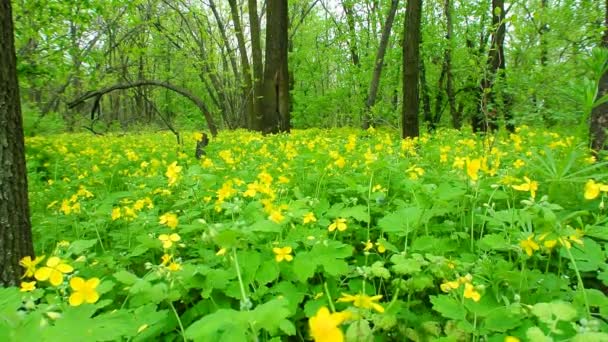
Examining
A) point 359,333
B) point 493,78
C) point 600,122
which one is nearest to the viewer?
point 359,333

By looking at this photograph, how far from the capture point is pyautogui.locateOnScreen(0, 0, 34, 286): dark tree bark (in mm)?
1943

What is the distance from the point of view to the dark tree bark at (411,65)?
6852 millimetres

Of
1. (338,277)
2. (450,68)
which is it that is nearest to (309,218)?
(338,277)

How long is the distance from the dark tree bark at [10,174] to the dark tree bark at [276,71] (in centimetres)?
795

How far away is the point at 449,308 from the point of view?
1.23m

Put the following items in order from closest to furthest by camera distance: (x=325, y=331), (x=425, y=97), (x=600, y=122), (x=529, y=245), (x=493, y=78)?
(x=325, y=331), (x=529, y=245), (x=600, y=122), (x=493, y=78), (x=425, y=97)

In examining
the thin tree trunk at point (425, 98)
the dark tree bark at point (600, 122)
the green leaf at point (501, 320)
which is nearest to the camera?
the green leaf at point (501, 320)

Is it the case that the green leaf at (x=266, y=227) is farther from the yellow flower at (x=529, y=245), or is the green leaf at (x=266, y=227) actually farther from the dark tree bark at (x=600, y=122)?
the dark tree bark at (x=600, y=122)

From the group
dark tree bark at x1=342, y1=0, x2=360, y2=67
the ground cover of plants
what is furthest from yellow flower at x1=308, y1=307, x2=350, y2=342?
dark tree bark at x1=342, y1=0, x2=360, y2=67

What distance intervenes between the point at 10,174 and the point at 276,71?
329 inches

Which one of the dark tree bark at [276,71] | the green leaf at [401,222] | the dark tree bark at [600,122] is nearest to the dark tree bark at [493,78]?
the dark tree bark at [600,122]

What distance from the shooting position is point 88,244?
1588 mm

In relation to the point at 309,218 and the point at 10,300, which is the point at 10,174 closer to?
the point at 10,300

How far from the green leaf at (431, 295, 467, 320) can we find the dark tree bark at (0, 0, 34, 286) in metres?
2.03
